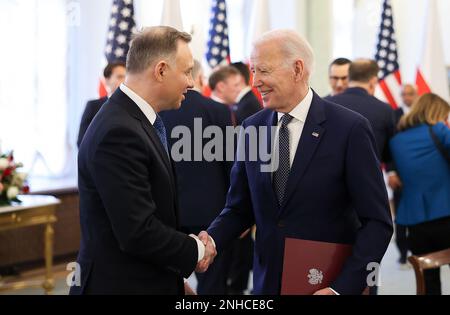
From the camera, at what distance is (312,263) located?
2.42 metres

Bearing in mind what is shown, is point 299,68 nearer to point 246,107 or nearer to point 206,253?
point 206,253

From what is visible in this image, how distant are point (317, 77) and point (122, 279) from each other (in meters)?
8.48

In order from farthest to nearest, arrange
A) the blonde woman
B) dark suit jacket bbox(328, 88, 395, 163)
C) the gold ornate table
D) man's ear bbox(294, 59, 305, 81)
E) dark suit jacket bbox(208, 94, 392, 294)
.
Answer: the gold ornate table → dark suit jacket bbox(328, 88, 395, 163) → the blonde woman → man's ear bbox(294, 59, 305, 81) → dark suit jacket bbox(208, 94, 392, 294)

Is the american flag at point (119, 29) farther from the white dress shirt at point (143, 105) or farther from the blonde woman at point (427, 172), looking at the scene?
the white dress shirt at point (143, 105)

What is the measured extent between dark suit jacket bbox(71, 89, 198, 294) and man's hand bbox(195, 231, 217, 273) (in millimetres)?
131

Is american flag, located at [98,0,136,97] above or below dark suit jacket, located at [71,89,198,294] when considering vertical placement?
above

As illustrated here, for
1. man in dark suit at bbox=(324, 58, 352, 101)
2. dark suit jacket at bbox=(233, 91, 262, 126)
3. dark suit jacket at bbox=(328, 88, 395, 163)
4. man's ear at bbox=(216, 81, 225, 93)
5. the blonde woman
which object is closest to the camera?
the blonde woman

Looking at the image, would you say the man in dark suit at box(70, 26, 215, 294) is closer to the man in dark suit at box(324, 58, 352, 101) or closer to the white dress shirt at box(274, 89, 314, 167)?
the white dress shirt at box(274, 89, 314, 167)

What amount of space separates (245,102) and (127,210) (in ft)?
13.4

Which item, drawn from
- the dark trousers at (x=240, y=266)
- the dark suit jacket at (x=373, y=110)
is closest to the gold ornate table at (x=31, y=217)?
the dark trousers at (x=240, y=266)

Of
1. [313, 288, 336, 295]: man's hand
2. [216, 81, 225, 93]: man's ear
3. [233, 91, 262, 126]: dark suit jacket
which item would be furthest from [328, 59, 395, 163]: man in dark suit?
[313, 288, 336, 295]: man's hand

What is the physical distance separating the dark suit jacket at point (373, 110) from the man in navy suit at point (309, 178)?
235 centimetres

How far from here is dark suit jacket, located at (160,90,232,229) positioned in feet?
15.1

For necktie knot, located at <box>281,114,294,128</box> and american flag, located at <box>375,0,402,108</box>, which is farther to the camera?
american flag, located at <box>375,0,402,108</box>
